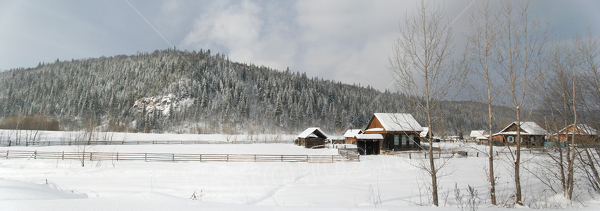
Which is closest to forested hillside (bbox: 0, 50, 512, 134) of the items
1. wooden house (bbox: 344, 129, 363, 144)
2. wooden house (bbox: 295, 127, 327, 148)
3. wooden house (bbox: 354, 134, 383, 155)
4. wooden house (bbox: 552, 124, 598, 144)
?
wooden house (bbox: 344, 129, 363, 144)

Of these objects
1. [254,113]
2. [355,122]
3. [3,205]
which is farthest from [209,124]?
[3,205]

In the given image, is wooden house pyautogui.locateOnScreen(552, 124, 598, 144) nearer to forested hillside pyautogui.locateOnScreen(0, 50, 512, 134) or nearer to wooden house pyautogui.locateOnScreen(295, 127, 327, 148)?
wooden house pyautogui.locateOnScreen(295, 127, 327, 148)

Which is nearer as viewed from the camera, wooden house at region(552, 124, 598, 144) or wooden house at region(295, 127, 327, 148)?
wooden house at region(552, 124, 598, 144)

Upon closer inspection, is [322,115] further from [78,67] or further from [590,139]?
[78,67]

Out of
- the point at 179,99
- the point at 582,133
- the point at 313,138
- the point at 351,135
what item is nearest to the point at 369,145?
the point at 313,138

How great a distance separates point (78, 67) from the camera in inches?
5472

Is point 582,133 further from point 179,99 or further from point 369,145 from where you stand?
point 179,99

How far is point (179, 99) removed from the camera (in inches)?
4070

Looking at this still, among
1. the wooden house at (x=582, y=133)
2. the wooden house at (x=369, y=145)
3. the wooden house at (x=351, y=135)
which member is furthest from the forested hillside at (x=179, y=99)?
the wooden house at (x=582, y=133)

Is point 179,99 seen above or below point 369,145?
above

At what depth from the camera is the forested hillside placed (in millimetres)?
93562

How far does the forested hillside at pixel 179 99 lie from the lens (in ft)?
307

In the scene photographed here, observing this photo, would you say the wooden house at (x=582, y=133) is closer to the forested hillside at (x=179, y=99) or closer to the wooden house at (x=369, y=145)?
the wooden house at (x=369, y=145)

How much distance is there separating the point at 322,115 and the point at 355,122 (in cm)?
1661
